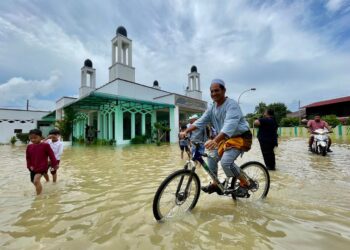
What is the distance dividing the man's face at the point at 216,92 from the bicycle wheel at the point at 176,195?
1.07m

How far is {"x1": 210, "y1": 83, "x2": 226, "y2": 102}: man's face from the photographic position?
297cm

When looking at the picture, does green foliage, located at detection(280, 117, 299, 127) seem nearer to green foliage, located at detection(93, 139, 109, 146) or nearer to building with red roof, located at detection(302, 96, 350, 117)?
building with red roof, located at detection(302, 96, 350, 117)

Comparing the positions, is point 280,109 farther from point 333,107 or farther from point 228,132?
point 228,132

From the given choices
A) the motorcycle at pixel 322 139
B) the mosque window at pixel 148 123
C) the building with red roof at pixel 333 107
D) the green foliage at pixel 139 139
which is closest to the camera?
the motorcycle at pixel 322 139

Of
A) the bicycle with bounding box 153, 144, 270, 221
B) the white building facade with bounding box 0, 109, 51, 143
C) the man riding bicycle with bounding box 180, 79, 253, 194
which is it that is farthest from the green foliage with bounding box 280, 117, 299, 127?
the white building facade with bounding box 0, 109, 51, 143

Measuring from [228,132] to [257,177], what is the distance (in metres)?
1.26

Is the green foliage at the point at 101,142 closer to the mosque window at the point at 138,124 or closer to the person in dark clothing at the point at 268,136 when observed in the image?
the mosque window at the point at 138,124

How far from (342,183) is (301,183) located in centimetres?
78

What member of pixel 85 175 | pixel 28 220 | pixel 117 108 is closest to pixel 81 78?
pixel 117 108

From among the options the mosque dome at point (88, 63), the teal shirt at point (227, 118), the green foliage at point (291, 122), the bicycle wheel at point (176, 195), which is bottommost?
→ the bicycle wheel at point (176, 195)

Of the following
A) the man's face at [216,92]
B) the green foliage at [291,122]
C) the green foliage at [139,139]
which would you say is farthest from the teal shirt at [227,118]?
the green foliage at [291,122]

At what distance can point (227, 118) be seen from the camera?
281 cm

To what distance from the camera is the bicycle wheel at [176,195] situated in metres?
2.60

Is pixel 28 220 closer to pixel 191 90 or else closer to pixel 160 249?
pixel 160 249
